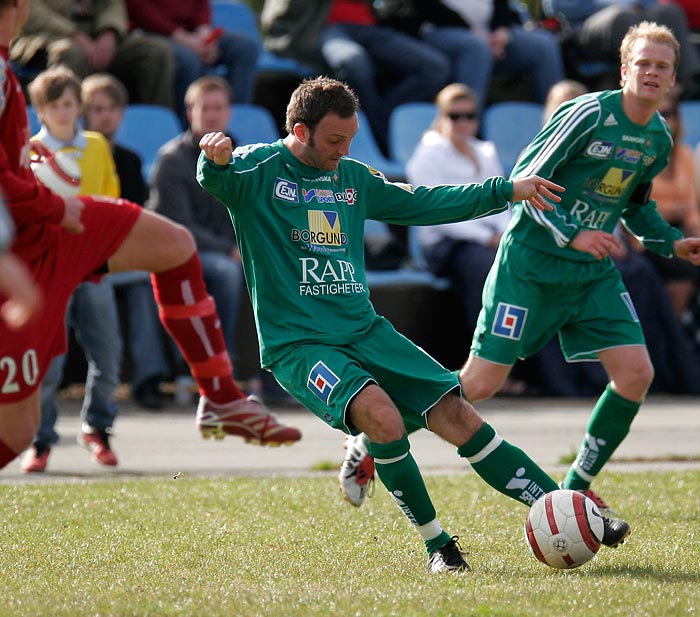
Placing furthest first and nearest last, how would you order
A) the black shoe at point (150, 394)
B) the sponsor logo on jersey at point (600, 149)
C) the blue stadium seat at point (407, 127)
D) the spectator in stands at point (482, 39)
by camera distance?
the spectator in stands at point (482, 39)
the blue stadium seat at point (407, 127)
the black shoe at point (150, 394)
the sponsor logo on jersey at point (600, 149)

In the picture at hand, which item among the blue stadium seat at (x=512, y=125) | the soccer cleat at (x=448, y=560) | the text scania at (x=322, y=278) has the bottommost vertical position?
the blue stadium seat at (x=512, y=125)

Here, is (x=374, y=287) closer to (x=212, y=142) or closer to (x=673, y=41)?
(x=673, y=41)

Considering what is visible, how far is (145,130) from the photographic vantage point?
11.9 meters

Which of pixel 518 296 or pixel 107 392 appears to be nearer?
pixel 518 296

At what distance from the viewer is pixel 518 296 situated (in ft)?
22.1

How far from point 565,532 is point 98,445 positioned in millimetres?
3896

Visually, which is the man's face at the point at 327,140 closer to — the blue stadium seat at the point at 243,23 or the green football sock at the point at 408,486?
the green football sock at the point at 408,486

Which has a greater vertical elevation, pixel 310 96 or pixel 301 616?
pixel 310 96

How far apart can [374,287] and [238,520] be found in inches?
218

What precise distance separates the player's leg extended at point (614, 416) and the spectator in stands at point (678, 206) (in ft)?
19.0

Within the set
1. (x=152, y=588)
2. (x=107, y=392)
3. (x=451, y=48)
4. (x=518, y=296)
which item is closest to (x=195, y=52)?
(x=451, y=48)

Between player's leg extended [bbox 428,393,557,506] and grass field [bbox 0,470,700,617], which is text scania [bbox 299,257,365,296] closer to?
player's leg extended [bbox 428,393,557,506]

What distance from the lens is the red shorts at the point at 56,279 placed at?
16.4 feet

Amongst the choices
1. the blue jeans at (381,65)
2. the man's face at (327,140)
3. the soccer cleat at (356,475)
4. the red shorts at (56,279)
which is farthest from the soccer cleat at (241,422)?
the blue jeans at (381,65)
